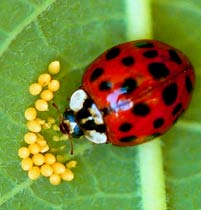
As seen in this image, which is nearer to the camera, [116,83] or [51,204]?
[116,83]

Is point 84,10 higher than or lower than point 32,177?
higher

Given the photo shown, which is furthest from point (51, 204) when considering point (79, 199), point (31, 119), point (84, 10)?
point (84, 10)

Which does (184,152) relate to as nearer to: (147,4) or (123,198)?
(123,198)

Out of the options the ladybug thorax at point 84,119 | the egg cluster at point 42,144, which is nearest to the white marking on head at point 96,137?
the ladybug thorax at point 84,119

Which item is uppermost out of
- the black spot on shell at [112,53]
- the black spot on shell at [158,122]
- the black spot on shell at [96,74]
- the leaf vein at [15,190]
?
the black spot on shell at [112,53]

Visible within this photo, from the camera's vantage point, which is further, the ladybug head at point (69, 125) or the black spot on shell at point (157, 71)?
the ladybug head at point (69, 125)

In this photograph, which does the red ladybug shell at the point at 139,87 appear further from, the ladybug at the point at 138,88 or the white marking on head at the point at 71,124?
the white marking on head at the point at 71,124

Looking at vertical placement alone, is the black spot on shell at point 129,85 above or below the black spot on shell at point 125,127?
above
